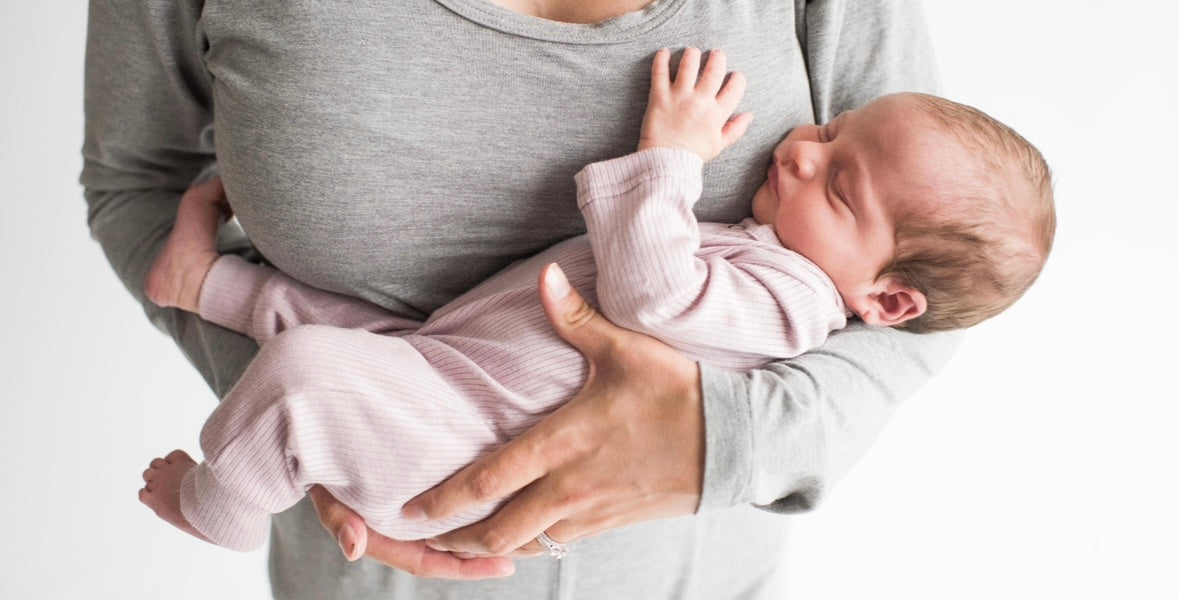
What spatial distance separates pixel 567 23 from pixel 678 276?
0.90ft

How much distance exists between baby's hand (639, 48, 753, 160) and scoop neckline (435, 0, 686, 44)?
0.04 m

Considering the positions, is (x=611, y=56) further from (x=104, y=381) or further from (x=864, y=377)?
(x=104, y=381)

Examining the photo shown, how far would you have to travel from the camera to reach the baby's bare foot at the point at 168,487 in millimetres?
1086

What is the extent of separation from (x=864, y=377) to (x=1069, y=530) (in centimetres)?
129

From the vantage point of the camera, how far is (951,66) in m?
1.82

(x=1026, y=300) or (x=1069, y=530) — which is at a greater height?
(x=1026, y=300)

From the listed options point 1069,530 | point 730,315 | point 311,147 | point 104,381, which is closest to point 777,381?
point 730,315

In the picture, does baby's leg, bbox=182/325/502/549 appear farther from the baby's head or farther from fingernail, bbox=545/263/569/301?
the baby's head

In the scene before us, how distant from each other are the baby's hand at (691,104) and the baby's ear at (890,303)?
259mm

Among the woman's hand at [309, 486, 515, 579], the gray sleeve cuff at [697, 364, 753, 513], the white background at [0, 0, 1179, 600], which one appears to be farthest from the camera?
the white background at [0, 0, 1179, 600]

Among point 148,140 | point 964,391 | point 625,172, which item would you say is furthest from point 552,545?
point 964,391

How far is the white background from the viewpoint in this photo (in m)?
1.75

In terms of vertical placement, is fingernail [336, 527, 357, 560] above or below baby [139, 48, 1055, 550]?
below

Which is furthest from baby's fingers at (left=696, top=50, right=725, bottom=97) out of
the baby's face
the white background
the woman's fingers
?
the white background
